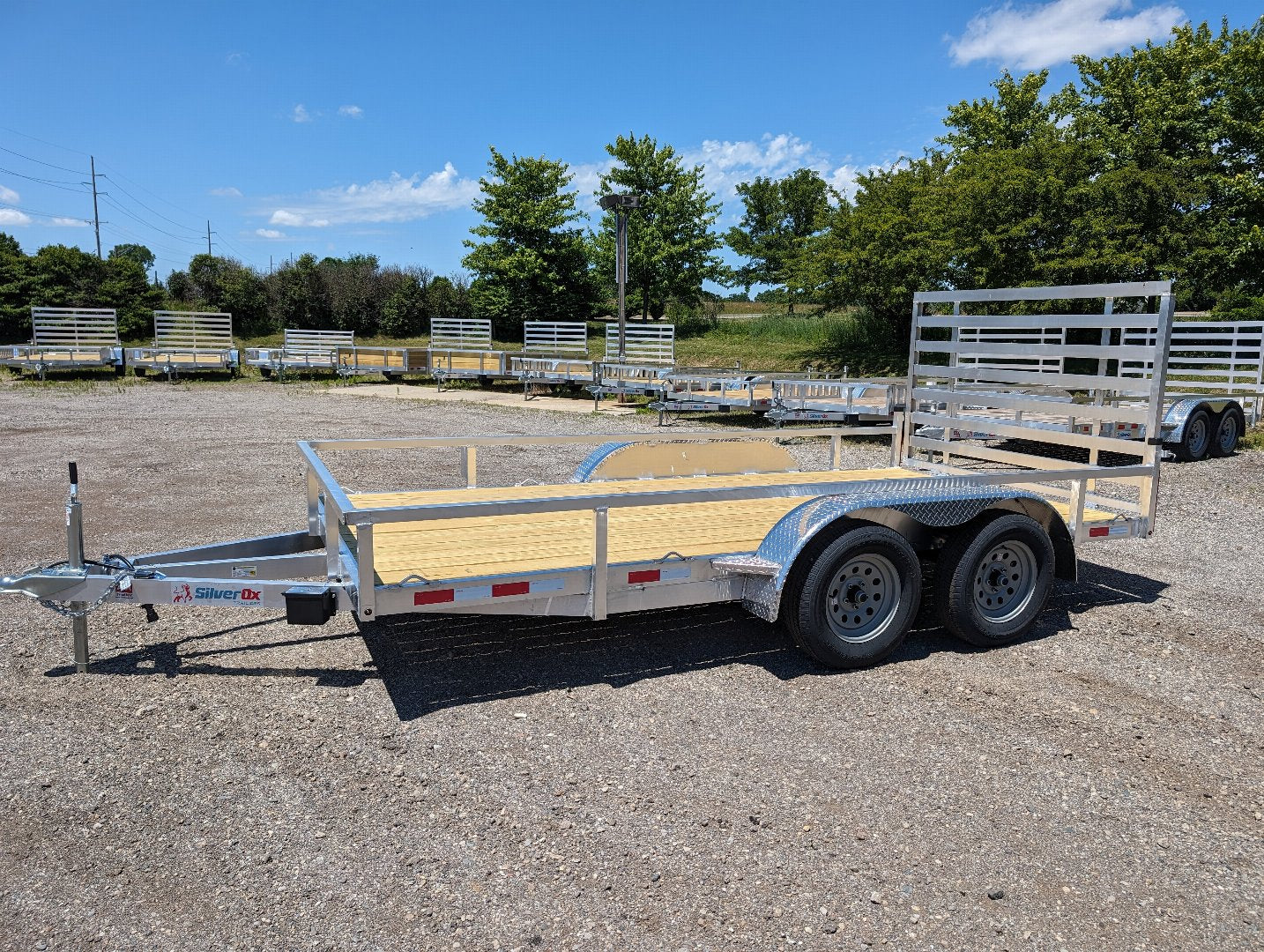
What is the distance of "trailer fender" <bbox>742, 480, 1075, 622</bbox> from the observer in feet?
13.7

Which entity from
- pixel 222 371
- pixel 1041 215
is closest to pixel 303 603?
pixel 1041 215

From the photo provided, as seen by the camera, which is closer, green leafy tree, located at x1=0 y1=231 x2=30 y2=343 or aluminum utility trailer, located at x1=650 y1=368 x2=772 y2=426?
aluminum utility trailer, located at x1=650 y1=368 x2=772 y2=426

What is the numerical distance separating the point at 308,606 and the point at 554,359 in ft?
58.8


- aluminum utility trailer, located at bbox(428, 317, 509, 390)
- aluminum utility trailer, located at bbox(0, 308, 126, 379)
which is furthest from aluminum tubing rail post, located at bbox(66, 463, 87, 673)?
aluminum utility trailer, located at bbox(0, 308, 126, 379)

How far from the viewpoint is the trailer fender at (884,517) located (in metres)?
4.17

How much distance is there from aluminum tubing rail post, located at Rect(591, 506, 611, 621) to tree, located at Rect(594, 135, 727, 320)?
32.6m

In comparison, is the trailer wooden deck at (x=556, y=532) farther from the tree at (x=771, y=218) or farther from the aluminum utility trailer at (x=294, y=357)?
the tree at (x=771, y=218)

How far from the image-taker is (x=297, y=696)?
13.8ft

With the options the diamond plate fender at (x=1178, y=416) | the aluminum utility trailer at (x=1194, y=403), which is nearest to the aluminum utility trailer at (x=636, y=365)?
the aluminum utility trailer at (x=1194, y=403)

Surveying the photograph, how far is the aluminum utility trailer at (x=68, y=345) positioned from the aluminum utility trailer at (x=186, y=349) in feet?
2.24

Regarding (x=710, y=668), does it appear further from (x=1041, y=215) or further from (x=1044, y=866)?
(x=1041, y=215)

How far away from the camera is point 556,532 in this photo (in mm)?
4918

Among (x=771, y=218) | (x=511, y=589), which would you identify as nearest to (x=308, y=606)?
(x=511, y=589)

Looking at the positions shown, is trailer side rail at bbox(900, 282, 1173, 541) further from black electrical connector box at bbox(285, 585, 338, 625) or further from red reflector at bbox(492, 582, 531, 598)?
black electrical connector box at bbox(285, 585, 338, 625)
